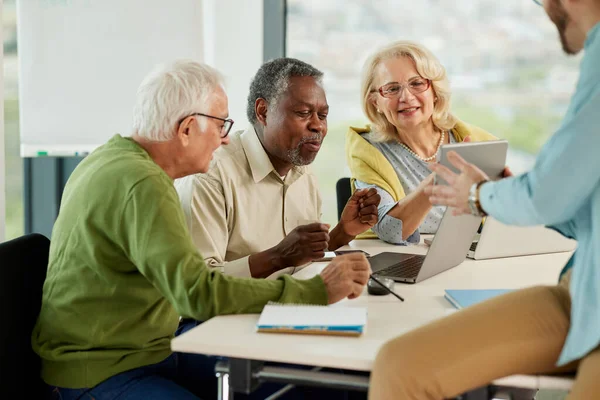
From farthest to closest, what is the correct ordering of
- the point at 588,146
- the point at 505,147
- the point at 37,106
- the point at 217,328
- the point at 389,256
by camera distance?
the point at 37,106
the point at 389,256
the point at 505,147
the point at 217,328
the point at 588,146

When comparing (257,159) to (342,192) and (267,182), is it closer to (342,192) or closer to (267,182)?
(267,182)

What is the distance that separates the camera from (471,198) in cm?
153

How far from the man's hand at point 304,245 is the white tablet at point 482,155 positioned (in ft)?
1.50

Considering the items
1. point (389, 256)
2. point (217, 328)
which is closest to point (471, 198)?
point (217, 328)

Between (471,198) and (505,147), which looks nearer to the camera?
(471,198)

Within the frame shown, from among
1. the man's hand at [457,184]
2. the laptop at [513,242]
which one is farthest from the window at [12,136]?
the man's hand at [457,184]

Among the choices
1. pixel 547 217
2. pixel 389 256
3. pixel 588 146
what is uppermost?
pixel 588 146

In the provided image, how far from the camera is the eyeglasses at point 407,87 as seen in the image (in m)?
2.86

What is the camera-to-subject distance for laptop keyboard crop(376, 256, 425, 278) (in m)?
2.01

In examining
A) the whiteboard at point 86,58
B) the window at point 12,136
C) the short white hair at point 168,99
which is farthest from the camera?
the window at point 12,136

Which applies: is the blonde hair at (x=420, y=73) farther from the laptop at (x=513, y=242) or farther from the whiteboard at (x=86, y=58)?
the whiteboard at (x=86, y=58)

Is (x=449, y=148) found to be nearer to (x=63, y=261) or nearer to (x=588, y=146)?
(x=588, y=146)

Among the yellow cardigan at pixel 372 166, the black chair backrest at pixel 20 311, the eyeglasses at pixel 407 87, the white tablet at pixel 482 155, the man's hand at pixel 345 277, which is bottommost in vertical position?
the black chair backrest at pixel 20 311

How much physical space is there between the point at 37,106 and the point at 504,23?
100 inches
